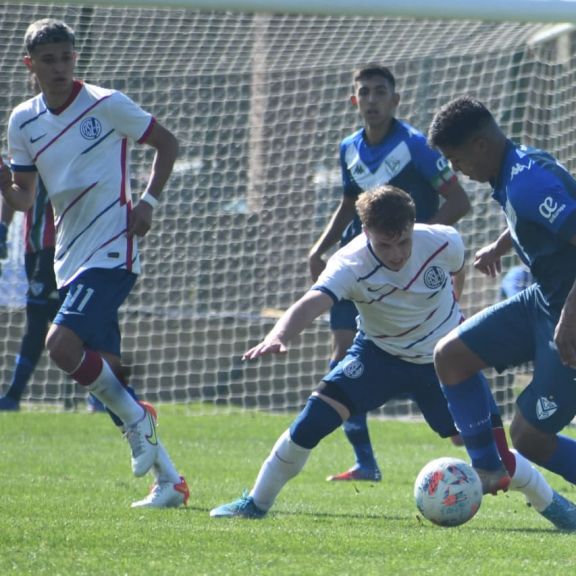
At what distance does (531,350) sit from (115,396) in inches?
76.1

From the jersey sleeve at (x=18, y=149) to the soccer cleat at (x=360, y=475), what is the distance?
100 inches

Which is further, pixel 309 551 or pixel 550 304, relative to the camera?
pixel 550 304

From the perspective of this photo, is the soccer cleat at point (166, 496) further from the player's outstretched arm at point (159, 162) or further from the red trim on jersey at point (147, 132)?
the red trim on jersey at point (147, 132)

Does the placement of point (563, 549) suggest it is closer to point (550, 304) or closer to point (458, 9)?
point (550, 304)

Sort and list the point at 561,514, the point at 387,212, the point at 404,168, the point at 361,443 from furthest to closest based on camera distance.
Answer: the point at 361,443 → the point at 404,168 → the point at 561,514 → the point at 387,212

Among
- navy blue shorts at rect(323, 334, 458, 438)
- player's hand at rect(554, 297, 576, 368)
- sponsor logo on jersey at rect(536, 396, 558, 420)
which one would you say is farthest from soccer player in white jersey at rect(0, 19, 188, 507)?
player's hand at rect(554, 297, 576, 368)

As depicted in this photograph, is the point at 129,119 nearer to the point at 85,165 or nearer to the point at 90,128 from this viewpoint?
the point at 90,128

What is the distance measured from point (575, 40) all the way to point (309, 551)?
28.1 ft

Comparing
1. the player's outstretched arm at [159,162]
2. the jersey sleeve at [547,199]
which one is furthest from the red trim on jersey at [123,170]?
the jersey sleeve at [547,199]

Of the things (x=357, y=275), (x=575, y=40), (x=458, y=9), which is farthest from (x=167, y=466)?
(x=575, y=40)

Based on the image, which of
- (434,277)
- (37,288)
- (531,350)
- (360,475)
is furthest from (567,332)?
(37,288)

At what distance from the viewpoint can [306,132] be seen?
Result: 12.9 m

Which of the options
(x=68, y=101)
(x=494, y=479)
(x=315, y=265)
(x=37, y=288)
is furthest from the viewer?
(x=37, y=288)

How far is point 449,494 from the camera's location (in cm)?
541
